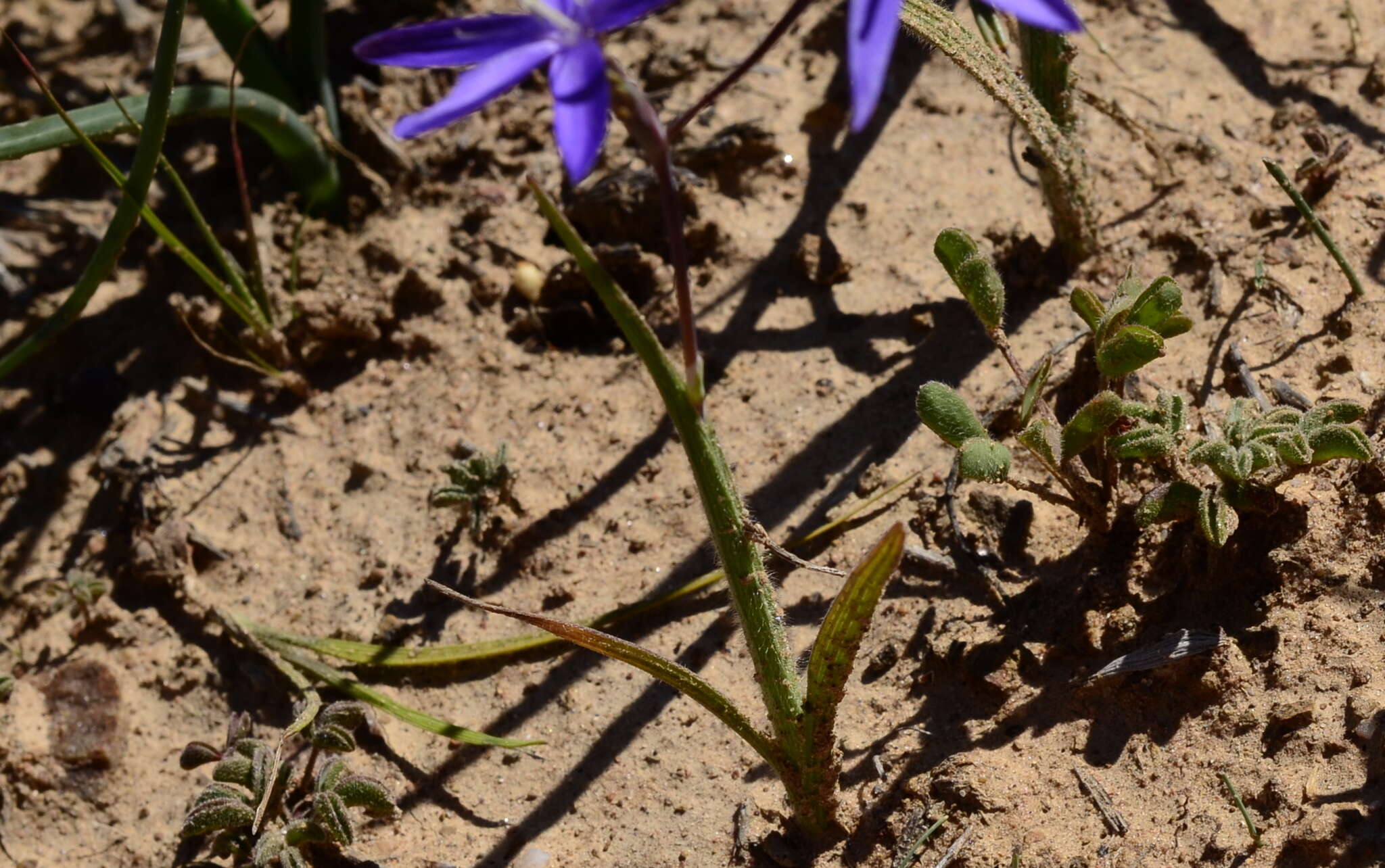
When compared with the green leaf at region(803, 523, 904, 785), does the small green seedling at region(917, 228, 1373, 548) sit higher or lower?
higher

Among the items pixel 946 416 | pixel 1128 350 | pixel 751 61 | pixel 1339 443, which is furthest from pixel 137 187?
pixel 1339 443

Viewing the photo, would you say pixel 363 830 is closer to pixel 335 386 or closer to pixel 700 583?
pixel 700 583

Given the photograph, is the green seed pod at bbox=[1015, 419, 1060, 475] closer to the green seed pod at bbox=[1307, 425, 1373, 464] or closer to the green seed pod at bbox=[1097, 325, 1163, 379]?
the green seed pod at bbox=[1097, 325, 1163, 379]

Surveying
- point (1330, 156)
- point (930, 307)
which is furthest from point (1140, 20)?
point (930, 307)

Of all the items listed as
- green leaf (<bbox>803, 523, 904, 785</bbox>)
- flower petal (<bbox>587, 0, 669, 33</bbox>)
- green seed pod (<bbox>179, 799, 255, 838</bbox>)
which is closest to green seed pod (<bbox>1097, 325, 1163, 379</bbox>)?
green leaf (<bbox>803, 523, 904, 785</bbox>)

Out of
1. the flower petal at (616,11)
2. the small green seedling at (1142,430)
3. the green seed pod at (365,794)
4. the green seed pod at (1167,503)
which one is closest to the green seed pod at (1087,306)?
the small green seedling at (1142,430)

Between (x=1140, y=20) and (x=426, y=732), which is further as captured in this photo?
(x=1140, y=20)

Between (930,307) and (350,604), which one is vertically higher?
(930,307)

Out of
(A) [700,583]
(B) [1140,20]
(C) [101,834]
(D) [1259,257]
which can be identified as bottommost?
(C) [101,834]

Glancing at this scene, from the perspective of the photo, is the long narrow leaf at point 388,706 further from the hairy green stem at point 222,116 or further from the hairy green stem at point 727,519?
the hairy green stem at point 222,116
